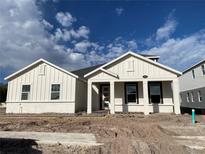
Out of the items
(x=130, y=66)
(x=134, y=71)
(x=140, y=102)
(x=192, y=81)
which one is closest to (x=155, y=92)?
(x=140, y=102)

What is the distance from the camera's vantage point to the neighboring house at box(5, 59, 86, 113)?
15234mm

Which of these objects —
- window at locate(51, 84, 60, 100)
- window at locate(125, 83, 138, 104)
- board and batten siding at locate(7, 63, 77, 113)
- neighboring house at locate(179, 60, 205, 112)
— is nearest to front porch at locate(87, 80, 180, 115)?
window at locate(125, 83, 138, 104)

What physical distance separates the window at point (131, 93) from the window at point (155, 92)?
129 cm

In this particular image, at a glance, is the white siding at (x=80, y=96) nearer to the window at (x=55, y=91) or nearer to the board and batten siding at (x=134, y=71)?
the window at (x=55, y=91)

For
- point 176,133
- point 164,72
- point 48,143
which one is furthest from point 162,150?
point 164,72

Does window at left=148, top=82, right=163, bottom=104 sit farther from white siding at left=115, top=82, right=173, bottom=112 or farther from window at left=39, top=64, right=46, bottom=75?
window at left=39, top=64, right=46, bottom=75

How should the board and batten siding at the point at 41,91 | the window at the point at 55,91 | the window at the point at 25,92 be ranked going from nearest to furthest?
the board and batten siding at the point at 41,91 < the window at the point at 55,91 < the window at the point at 25,92

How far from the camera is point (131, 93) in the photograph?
630 inches

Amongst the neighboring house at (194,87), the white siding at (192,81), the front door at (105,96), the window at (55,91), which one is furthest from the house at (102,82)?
the white siding at (192,81)

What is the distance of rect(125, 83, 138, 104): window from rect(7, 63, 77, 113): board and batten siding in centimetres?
472

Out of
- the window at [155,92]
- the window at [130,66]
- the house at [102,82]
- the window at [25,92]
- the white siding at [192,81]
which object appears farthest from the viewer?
the white siding at [192,81]

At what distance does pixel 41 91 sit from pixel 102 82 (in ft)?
17.8

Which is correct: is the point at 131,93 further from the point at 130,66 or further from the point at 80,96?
→ the point at 80,96

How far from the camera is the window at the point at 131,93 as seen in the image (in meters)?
15.9
